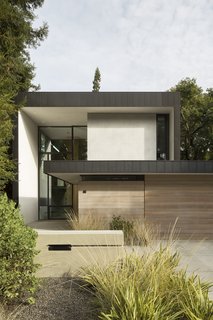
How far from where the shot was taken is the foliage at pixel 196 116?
29188mm

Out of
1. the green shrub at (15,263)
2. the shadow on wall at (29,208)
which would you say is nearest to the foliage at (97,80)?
the shadow on wall at (29,208)

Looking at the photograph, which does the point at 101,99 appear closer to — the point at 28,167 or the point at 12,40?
the point at 12,40

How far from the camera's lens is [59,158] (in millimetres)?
20516

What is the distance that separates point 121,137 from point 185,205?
4.83m

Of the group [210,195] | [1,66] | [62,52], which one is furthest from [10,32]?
[210,195]

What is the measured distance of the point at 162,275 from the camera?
15.4ft

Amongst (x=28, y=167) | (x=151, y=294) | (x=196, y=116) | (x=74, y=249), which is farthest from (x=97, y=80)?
(x=151, y=294)

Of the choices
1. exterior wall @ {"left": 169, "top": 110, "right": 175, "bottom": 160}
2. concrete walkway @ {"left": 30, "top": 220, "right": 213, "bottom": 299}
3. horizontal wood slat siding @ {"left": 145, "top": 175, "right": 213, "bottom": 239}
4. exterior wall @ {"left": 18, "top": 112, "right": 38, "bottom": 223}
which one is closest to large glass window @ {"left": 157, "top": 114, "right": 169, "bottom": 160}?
exterior wall @ {"left": 169, "top": 110, "right": 175, "bottom": 160}

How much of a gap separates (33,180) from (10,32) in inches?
332

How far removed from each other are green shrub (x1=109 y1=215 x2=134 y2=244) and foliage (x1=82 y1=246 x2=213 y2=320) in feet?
19.6

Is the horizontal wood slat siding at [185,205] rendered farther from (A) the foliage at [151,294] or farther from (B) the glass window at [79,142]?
(B) the glass window at [79,142]

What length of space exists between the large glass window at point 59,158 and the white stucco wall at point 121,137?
163 inches

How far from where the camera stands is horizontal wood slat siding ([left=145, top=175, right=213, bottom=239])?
13078 millimetres

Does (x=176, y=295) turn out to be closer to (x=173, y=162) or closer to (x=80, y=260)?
(x=80, y=260)
